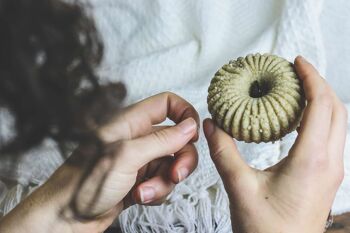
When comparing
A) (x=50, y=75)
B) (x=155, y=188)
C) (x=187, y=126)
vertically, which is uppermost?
(x=50, y=75)

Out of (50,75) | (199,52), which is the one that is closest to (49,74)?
(50,75)

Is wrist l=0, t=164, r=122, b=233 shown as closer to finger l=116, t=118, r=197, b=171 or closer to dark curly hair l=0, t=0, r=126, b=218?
finger l=116, t=118, r=197, b=171

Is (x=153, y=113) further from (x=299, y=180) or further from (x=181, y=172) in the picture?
(x=299, y=180)

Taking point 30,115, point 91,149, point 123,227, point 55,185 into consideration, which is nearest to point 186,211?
point 123,227

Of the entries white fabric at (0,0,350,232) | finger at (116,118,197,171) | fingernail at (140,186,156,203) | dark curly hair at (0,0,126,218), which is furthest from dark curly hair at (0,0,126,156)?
white fabric at (0,0,350,232)

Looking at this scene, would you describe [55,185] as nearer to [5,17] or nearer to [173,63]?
[5,17]

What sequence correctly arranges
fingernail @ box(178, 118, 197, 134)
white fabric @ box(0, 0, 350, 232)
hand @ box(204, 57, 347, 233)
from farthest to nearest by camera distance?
white fabric @ box(0, 0, 350, 232) → fingernail @ box(178, 118, 197, 134) → hand @ box(204, 57, 347, 233)

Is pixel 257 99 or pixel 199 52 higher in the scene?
pixel 257 99
